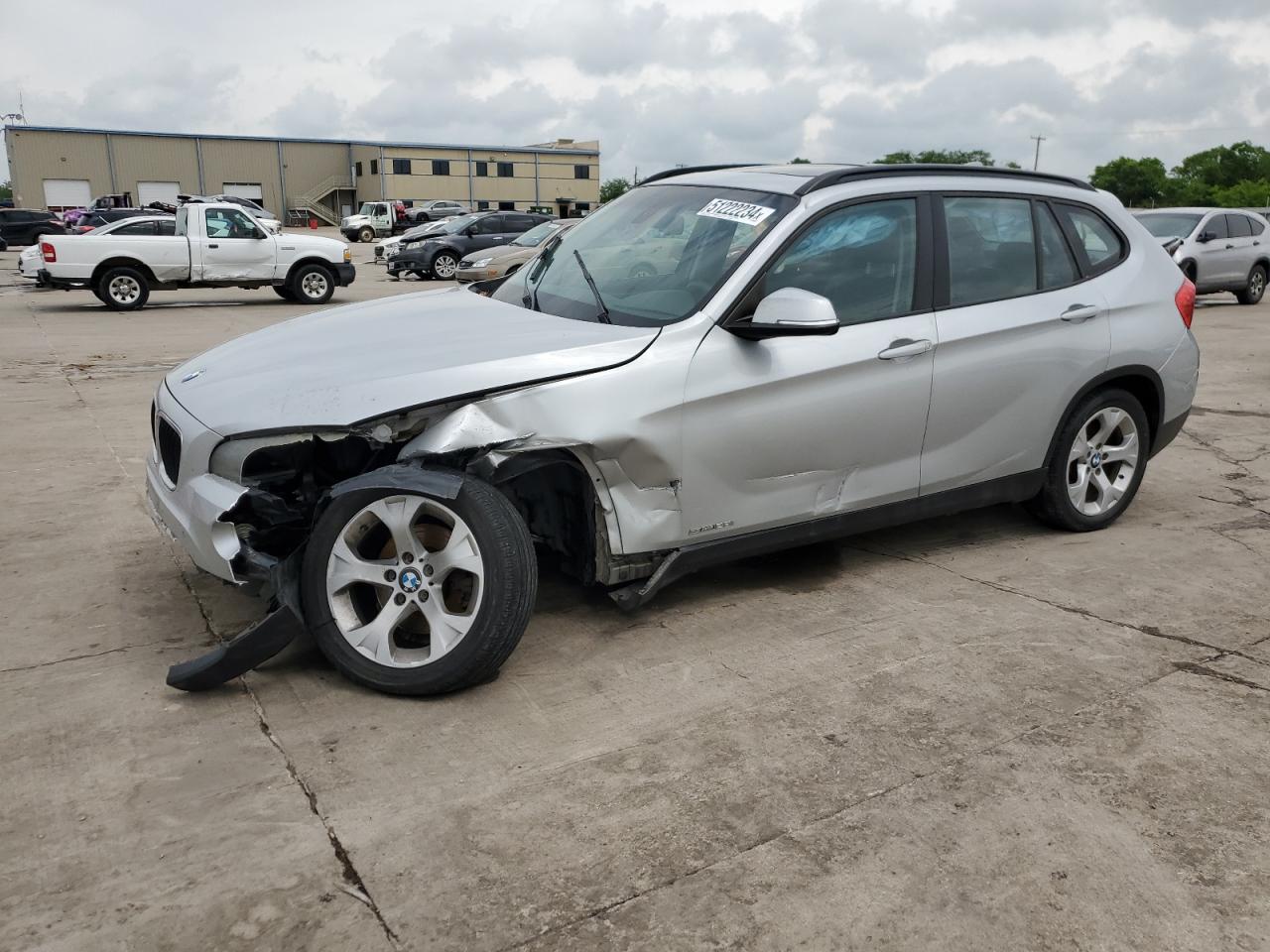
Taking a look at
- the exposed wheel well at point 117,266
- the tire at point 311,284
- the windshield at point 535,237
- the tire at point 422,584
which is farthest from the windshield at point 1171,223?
the tire at point 422,584

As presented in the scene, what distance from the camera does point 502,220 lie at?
2683 cm

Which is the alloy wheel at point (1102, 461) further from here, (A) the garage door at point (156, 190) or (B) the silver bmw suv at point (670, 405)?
(A) the garage door at point (156, 190)

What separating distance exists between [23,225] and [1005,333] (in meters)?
42.8

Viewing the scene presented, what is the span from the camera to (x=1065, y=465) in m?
5.12

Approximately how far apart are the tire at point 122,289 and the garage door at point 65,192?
6049 centimetres

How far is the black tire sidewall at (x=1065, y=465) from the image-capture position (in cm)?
507

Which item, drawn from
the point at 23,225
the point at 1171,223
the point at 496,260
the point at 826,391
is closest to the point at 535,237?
the point at 496,260

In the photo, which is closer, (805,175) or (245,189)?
(805,175)

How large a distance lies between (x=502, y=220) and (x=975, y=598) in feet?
A: 78.0

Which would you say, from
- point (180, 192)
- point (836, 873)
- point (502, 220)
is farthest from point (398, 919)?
point (180, 192)

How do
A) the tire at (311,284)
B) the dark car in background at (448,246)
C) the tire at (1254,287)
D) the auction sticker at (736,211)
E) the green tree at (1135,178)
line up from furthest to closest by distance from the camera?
the green tree at (1135,178) < the dark car in background at (448,246) < the tire at (1254,287) < the tire at (311,284) < the auction sticker at (736,211)

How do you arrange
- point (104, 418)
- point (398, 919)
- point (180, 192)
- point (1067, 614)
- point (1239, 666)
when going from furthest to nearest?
point (180, 192), point (104, 418), point (1067, 614), point (1239, 666), point (398, 919)

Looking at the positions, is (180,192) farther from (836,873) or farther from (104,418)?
(836,873)

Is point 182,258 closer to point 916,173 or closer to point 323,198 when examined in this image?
point 916,173
